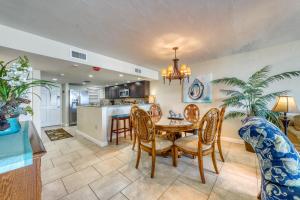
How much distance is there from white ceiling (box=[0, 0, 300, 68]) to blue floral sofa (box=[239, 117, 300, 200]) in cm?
159

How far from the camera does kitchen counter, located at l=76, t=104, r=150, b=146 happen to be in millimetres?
3301

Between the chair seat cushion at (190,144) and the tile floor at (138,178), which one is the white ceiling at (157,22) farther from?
the tile floor at (138,178)

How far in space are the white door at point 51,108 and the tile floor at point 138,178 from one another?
385cm

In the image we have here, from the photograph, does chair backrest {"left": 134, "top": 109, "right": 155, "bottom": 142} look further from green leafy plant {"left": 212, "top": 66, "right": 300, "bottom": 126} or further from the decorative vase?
green leafy plant {"left": 212, "top": 66, "right": 300, "bottom": 126}

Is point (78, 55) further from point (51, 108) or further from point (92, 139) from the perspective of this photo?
point (51, 108)

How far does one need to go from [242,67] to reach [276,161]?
312cm

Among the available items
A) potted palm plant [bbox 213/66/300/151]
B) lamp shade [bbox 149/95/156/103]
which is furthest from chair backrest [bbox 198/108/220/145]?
lamp shade [bbox 149/95/156/103]

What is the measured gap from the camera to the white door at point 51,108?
5680mm

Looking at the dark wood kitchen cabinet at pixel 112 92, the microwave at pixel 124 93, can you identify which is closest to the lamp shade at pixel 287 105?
the microwave at pixel 124 93

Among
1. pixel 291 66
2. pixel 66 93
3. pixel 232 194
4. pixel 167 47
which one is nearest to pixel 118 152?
pixel 232 194

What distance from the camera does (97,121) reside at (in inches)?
136

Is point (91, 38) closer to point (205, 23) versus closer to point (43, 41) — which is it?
point (43, 41)

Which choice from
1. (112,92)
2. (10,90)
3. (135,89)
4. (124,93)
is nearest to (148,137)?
(10,90)

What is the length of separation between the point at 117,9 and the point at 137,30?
525mm
